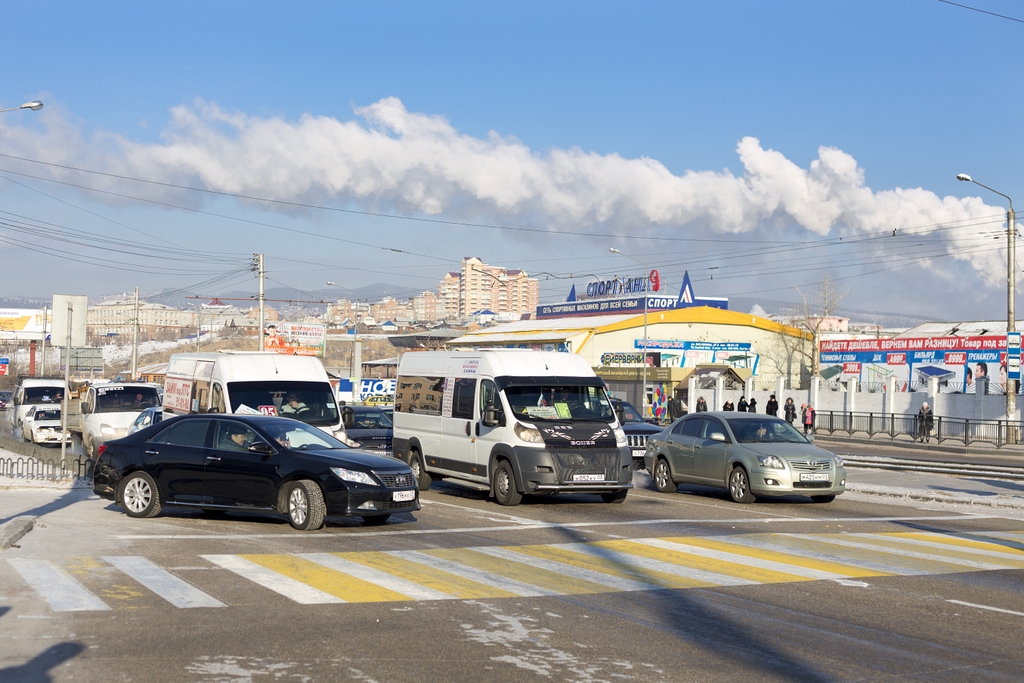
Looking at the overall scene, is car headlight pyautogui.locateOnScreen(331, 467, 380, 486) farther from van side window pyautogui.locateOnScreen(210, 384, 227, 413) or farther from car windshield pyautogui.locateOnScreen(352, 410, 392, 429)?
car windshield pyautogui.locateOnScreen(352, 410, 392, 429)

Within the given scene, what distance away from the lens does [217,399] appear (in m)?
19.7

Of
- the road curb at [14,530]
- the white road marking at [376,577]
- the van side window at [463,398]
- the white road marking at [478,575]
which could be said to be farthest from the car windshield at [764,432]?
the road curb at [14,530]

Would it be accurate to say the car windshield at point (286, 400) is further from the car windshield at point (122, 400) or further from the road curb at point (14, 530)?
the car windshield at point (122, 400)

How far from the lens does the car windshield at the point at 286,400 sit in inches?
763

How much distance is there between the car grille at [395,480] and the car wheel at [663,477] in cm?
739

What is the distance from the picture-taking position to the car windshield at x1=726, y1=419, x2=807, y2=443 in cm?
1830

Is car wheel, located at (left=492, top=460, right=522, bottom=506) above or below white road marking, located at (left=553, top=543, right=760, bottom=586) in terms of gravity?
above

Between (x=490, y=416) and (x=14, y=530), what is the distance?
7.43 meters

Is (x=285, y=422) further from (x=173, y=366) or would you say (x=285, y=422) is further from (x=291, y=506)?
(x=173, y=366)

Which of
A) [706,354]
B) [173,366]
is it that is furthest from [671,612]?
[706,354]

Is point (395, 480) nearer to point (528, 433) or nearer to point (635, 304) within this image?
point (528, 433)

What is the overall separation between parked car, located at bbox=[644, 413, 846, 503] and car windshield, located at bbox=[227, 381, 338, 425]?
20.6ft

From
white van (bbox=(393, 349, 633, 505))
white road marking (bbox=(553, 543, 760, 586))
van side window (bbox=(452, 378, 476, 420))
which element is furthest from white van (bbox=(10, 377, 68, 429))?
white road marking (bbox=(553, 543, 760, 586))

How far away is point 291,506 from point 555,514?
415 cm
